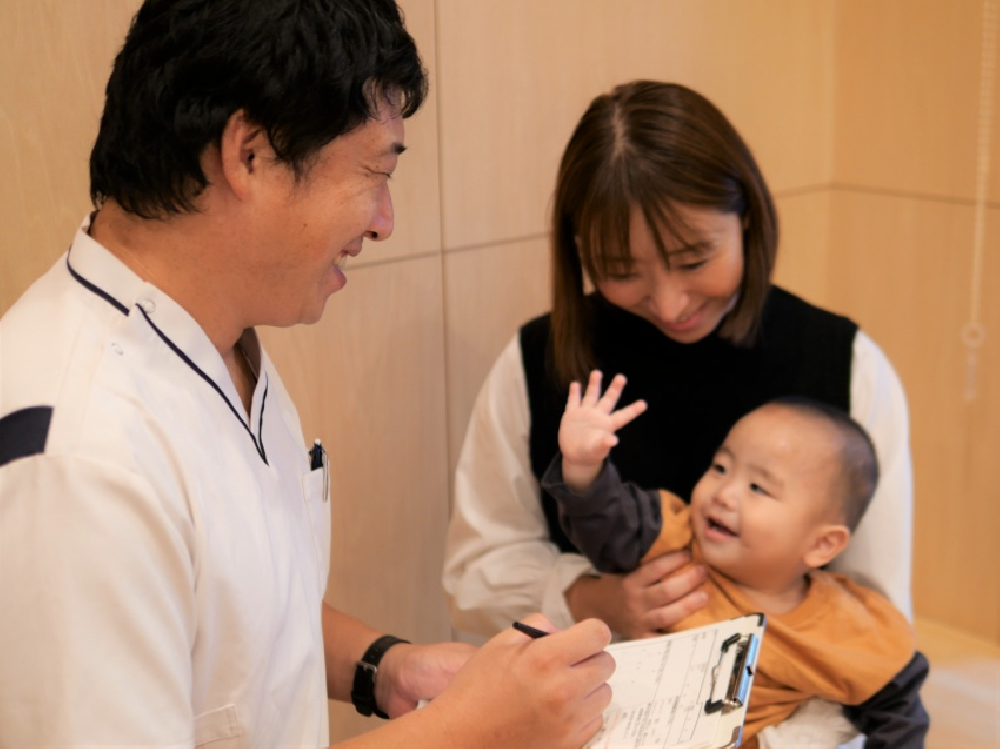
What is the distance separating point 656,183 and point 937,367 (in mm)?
1614

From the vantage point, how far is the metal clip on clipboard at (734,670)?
4.71 ft

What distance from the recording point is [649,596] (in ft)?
5.84

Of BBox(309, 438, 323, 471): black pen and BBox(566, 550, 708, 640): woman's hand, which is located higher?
BBox(309, 438, 323, 471): black pen

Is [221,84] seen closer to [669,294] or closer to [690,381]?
[669,294]

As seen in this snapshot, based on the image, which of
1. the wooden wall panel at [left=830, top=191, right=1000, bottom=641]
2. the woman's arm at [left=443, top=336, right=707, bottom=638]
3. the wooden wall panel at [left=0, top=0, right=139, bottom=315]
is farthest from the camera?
the wooden wall panel at [left=830, top=191, right=1000, bottom=641]

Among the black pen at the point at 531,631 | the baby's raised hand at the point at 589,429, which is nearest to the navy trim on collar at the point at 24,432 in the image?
the black pen at the point at 531,631

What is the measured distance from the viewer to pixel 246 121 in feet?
3.57

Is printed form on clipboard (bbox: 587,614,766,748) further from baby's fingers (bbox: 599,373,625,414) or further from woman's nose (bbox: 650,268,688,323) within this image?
woman's nose (bbox: 650,268,688,323)

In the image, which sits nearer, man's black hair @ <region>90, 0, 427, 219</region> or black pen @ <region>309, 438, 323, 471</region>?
man's black hair @ <region>90, 0, 427, 219</region>

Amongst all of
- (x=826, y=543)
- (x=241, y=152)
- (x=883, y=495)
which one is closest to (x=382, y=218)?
(x=241, y=152)

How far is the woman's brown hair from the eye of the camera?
179 centimetres

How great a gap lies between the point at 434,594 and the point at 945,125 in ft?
5.79

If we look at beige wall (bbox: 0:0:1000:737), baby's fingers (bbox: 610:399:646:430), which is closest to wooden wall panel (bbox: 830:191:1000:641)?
beige wall (bbox: 0:0:1000:737)

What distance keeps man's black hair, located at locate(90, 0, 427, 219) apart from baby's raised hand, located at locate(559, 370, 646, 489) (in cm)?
65
